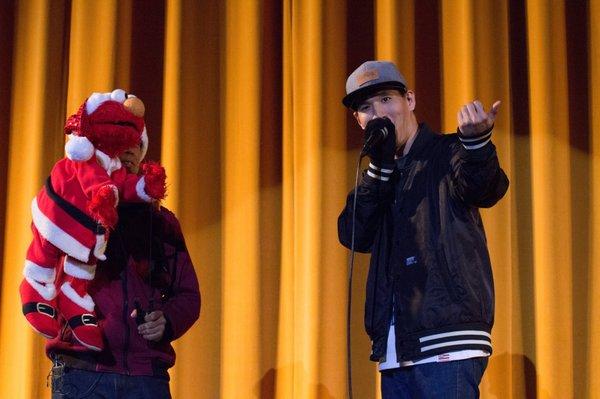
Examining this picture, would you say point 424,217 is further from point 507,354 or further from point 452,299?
point 507,354

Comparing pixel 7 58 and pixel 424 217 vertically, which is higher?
pixel 7 58

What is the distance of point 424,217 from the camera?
6.07ft

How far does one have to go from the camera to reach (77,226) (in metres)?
1.81

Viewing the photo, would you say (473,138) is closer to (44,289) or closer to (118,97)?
(118,97)

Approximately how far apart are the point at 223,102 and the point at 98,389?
150 centimetres

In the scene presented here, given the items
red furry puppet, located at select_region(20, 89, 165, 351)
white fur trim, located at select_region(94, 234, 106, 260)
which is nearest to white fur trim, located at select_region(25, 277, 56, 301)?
red furry puppet, located at select_region(20, 89, 165, 351)

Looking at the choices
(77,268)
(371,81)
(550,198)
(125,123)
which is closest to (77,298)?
(77,268)

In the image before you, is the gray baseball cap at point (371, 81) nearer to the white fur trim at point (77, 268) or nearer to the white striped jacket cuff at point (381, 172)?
the white striped jacket cuff at point (381, 172)

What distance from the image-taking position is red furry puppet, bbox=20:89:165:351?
1.78 metres

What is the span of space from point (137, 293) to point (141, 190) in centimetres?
23

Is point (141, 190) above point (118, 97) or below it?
below

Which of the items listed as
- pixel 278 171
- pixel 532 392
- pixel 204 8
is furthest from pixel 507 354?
pixel 204 8

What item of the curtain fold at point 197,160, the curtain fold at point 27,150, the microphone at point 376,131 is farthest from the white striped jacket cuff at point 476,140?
the curtain fold at point 27,150

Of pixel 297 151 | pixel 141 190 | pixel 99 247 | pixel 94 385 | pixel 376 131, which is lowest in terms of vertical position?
pixel 94 385
